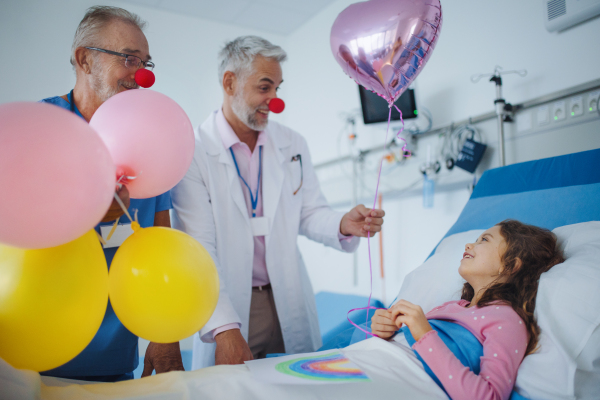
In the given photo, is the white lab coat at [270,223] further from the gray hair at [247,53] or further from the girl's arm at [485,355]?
the girl's arm at [485,355]

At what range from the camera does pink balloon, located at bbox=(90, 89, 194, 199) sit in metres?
0.82

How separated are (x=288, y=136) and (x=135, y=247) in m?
1.18

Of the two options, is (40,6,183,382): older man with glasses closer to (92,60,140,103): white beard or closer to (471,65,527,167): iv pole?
(92,60,140,103): white beard

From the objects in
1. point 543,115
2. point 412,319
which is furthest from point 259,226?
point 543,115

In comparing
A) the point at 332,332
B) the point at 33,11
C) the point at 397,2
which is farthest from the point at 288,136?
the point at 33,11

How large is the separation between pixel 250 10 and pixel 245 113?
2.32 m

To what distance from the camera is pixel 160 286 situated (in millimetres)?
747

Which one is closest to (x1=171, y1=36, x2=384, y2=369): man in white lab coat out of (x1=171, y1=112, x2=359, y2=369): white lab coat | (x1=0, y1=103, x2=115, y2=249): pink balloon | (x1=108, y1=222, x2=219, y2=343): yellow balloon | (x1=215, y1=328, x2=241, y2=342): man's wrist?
(x1=171, y1=112, x2=359, y2=369): white lab coat

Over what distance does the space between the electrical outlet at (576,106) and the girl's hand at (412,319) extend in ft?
4.71

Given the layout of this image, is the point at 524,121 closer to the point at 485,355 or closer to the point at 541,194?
the point at 541,194

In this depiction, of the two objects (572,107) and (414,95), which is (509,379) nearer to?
(572,107)

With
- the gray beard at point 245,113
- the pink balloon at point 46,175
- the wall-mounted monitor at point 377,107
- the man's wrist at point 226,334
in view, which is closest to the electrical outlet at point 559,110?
the wall-mounted monitor at point 377,107

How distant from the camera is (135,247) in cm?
78

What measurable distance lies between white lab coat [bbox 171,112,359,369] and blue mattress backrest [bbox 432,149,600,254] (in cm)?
53
